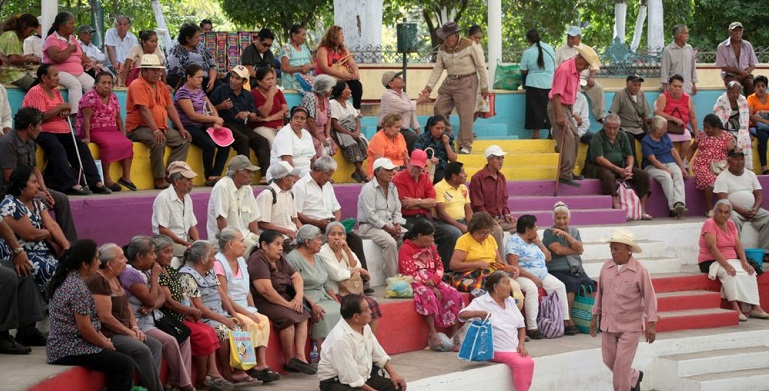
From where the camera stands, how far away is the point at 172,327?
9961mm

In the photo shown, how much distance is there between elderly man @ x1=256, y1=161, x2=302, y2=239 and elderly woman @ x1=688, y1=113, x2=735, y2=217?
6494 millimetres

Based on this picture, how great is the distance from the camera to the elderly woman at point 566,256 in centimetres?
1358

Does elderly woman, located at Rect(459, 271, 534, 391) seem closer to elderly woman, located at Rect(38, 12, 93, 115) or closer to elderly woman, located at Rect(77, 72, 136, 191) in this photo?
elderly woman, located at Rect(77, 72, 136, 191)

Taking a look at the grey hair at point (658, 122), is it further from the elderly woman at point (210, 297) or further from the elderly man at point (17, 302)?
the elderly man at point (17, 302)

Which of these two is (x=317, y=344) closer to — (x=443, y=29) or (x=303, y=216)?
(x=303, y=216)

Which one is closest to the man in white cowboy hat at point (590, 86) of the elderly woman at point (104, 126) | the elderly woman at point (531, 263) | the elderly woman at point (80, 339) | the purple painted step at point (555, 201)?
the purple painted step at point (555, 201)

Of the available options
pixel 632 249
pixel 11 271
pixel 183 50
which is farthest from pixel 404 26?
pixel 11 271

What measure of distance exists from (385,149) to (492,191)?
119cm

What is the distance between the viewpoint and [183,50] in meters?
14.8

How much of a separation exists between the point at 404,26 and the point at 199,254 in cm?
812

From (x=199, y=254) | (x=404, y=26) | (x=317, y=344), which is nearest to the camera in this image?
(x=199, y=254)

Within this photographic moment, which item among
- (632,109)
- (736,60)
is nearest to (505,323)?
(632,109)


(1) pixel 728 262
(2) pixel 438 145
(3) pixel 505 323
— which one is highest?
(2) pixel 438 145

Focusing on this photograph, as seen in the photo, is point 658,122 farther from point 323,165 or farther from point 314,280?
point 314,280
